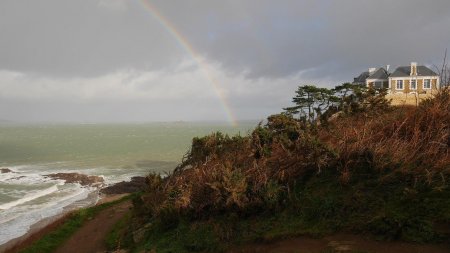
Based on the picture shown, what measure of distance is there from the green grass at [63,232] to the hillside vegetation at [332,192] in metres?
8.01

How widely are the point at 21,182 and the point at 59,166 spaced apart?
13.9 meters

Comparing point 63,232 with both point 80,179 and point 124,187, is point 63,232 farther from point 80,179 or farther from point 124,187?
point 80,179

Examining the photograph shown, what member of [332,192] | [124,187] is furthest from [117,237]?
[124,187]

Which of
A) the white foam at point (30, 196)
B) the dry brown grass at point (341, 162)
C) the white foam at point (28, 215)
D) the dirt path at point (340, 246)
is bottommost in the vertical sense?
the white foam at point (28, 215)

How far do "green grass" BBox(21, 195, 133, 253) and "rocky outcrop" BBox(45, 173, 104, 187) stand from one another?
1888cm

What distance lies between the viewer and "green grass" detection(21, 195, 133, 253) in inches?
672

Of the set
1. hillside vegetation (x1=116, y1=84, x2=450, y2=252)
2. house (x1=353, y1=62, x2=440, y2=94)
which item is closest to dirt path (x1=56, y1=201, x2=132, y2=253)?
hillside vegetation (x1=116, y1=84, x2=450, y2=252)

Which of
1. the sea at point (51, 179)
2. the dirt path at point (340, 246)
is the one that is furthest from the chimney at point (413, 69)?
the dirt path at point (340, 246)

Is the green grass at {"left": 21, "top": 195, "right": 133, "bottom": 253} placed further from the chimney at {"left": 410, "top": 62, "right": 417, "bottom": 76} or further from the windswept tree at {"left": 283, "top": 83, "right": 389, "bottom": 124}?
the chimney at {"left": 410, "top": 62, "right": 417, "bottom": 76}

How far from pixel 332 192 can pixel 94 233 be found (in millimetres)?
14208

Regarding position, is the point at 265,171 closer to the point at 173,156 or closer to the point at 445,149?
the point at 445,149

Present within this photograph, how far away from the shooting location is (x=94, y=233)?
1836 centimetres

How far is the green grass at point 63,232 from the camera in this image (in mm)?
17069

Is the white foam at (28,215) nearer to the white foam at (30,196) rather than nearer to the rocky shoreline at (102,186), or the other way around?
the rocky shoreline at (102,186)
